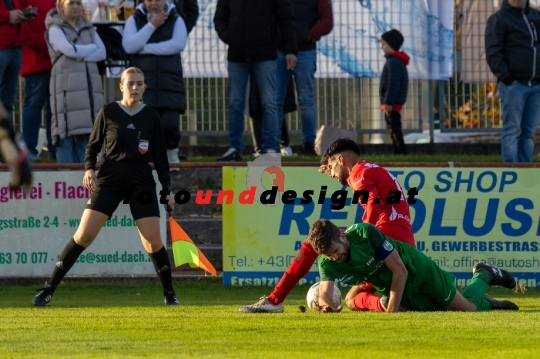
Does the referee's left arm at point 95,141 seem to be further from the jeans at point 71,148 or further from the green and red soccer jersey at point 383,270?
the jeans at point 71,148

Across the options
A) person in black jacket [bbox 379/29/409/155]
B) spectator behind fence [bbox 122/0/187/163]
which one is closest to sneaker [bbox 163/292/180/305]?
spectator behind fence [bbox 122/0/187/163]

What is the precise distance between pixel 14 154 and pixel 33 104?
22.7 feet

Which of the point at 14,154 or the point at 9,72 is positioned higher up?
the point at 9,72

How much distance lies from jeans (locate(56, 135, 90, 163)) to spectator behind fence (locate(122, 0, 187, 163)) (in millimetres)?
988

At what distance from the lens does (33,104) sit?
1538 cm

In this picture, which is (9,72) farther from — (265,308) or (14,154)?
(14,154)

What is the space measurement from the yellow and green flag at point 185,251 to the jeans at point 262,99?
2.22 metres

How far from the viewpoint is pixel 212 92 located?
17.7 m

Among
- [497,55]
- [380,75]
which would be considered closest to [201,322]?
[497,55]

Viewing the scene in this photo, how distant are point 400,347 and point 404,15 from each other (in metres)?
9.93

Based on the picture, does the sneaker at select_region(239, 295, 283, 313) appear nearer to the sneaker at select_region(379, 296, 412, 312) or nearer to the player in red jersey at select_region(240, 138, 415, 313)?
the player in red jersey at select_region(240, 138, 415, 313)

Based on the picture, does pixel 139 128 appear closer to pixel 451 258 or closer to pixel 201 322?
pixel 201 322

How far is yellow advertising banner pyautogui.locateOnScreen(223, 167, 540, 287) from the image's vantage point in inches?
547

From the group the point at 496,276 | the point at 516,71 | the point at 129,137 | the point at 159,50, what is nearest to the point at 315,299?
the point at 496,276
